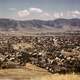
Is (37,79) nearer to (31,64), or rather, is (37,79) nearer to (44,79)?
(44,79)

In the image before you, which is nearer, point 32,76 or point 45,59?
point 32,76

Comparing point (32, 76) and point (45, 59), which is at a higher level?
point (32, 76)

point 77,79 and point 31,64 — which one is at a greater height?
point 77,79

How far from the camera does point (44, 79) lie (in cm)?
1831

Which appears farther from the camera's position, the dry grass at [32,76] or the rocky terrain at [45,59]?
the rocky terrain at [45,59]

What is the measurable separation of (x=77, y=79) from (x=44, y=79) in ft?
6.90

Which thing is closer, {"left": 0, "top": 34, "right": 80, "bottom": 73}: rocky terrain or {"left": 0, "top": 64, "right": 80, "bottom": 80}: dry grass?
{"left": 0, "top": 64, "right": 80, "bottom": 80}: dry grass

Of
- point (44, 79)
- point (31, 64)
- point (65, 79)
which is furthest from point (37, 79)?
point (31, 64)

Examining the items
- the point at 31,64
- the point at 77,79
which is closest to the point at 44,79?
the point at 77,79

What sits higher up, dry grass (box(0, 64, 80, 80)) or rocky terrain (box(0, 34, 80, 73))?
dry grass (box(0, 64, 80, 80))

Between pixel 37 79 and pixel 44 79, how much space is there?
1.46 feet

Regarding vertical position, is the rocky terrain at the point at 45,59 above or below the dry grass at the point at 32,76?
below

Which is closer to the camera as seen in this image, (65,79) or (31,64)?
(65,79)

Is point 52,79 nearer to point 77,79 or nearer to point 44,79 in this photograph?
point 44,79
